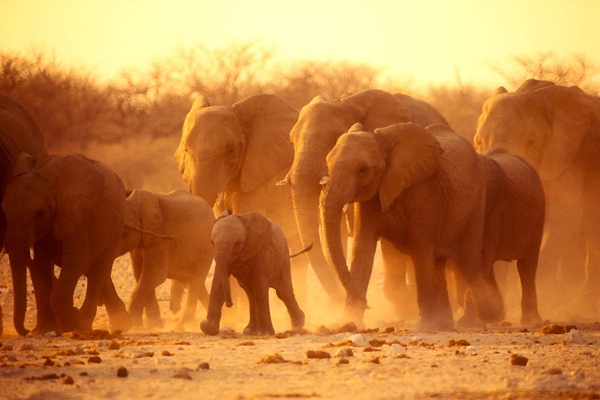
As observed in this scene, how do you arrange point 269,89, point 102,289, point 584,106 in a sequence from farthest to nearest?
point 269,89 < point 584,106 < point 102,289

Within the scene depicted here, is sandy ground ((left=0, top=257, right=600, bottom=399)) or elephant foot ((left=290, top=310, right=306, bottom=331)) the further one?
elephant foot ((left=290, top=310, right=306, bottom=331))

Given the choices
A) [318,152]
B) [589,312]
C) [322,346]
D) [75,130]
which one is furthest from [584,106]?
[75,130]

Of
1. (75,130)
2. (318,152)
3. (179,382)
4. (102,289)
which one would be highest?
(75,130)

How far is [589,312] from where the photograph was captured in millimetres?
18438

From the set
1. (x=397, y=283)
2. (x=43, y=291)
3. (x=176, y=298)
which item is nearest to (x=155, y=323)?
(x=176, y=298)

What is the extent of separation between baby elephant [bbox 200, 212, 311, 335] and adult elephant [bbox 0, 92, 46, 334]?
208 cm

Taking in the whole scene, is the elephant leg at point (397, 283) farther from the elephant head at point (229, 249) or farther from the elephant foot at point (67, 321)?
the elephant foot at point (67, 321)

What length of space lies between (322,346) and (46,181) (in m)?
3.20

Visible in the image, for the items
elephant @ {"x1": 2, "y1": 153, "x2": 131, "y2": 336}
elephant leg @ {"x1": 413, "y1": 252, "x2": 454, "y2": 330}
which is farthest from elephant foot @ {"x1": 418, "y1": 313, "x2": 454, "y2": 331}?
elephant @ {"x1": 2, "y1": 153, "x2": 131, "y2": 336}

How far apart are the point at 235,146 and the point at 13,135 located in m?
3.85

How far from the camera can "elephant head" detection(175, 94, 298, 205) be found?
695 inches

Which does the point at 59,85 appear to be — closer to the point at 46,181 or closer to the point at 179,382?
the point at 46,181

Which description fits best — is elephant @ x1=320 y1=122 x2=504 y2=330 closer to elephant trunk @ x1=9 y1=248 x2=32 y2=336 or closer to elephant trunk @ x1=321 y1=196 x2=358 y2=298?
elephant trunk @ x1=321 y1=196 x2=358 y2=298

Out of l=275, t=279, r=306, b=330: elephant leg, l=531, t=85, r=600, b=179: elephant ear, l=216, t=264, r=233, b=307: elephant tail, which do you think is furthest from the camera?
l=531, t=85, r=600, b=179: elephant ear
